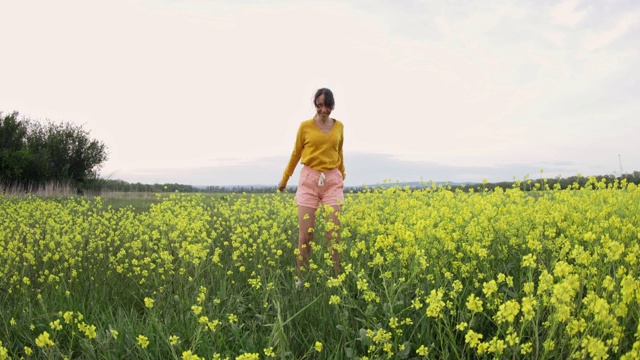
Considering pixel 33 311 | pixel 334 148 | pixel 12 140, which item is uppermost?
pixel 12 140

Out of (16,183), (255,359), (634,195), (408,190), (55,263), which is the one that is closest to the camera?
(255,359)

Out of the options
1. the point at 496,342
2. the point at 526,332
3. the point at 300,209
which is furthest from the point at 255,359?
the point at 300,209

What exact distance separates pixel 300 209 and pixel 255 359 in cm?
312

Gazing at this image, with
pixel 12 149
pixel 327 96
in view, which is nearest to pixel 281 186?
pixel 327 96

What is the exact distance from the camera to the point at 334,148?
18.5 ft

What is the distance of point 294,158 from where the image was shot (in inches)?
231

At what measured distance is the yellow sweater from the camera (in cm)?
554

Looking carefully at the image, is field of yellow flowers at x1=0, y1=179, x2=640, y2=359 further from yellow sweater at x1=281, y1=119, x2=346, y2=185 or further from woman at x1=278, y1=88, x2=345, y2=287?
yellow sweater at x1=281, y1=119, x2=346, y2=185

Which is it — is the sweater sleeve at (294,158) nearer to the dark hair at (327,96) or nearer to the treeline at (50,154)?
the dark hair at (327,96)

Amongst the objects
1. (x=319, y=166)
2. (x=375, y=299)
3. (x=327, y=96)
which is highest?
(x=327, y=96)

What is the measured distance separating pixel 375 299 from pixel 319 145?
2.38 m

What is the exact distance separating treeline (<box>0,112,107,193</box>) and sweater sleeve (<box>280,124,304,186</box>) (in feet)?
88.0

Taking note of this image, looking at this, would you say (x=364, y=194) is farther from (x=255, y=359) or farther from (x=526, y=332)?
(x=255, y=359)

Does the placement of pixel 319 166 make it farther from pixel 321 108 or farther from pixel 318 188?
pixel 321 108
